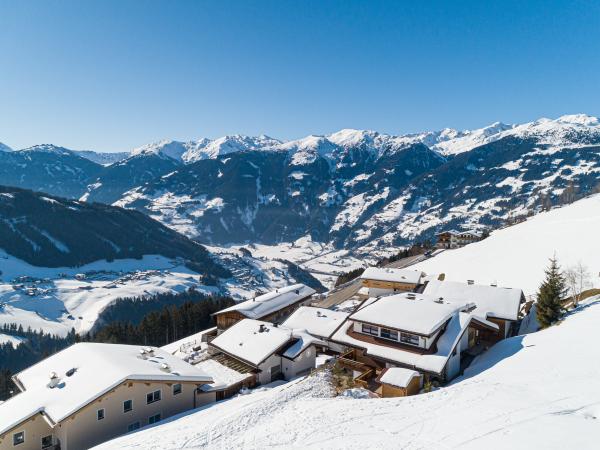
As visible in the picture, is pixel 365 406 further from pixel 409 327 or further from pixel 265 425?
pixel 409 327

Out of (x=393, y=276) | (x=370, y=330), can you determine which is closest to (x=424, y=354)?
(x=370, y=330)

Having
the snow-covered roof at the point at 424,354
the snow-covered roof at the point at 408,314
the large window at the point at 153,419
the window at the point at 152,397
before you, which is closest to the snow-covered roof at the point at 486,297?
the snow-covered roof at the point at 408,314

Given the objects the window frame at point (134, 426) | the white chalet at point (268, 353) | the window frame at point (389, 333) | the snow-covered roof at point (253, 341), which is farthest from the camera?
the snow-covered roof at point (253, 341)

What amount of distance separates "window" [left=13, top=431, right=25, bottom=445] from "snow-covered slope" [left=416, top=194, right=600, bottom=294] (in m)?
67.6

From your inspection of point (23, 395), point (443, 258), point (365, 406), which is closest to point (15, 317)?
point (23, 395)

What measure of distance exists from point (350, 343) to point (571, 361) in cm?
1798

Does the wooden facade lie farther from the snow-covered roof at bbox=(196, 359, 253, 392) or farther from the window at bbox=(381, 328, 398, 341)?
the snow-covered roof at bbox=(196, 359, 253, 392)

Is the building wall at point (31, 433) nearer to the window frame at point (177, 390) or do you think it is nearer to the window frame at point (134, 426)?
the window frame at point (134, 426)

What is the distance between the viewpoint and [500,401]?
64.5 feet

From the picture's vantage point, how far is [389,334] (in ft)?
114

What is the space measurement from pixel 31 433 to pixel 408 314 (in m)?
33.5

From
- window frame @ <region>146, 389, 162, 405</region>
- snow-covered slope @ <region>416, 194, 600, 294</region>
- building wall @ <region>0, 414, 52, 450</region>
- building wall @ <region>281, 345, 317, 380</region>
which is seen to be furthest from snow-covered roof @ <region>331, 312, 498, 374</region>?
snow-covered slope @ <region>416, 194, 600, 294</region>

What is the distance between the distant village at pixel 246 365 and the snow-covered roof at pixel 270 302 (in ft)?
31.8

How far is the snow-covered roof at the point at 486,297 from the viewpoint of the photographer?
137 ft
